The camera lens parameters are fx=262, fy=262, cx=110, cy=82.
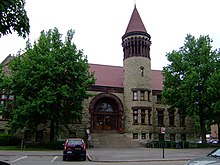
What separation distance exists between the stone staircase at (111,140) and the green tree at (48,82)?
7.24 meters

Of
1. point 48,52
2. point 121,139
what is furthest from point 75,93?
point 121,139

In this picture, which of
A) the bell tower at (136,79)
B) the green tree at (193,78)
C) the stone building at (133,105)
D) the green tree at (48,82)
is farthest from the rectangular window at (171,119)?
the green tree at (48,82)

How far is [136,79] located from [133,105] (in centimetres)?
412

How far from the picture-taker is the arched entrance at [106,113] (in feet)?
134

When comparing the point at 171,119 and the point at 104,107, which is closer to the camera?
the point at 104,107

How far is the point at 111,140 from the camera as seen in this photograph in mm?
36438

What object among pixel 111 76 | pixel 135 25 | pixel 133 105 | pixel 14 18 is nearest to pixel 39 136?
pixel 133 105

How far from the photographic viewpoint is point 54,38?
1244 inches

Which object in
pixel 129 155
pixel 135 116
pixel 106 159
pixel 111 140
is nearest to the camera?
pixel 106 159

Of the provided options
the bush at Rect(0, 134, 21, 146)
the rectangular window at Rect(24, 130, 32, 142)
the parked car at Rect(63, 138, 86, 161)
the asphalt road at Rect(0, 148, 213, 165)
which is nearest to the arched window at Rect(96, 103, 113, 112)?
the rectangular window at Rect(24, 130, 32, 142)

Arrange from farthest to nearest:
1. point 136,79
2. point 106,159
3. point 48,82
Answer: point 136,79 < point 48,82 < point 106,159

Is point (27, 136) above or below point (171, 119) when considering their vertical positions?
below

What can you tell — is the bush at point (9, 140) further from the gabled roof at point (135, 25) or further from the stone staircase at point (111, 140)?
the gabled roof at point (135, 25)

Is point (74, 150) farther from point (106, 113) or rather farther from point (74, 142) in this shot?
point (106, 113)
